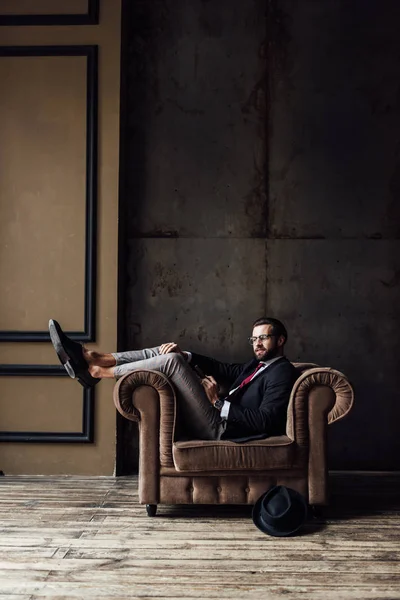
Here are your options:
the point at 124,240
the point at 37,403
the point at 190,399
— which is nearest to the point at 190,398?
the point at 190,399

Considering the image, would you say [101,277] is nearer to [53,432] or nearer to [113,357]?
[113,357]

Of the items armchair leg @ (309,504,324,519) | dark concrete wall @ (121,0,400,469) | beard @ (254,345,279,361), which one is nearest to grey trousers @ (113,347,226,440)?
beard @ (254,345,279,361)

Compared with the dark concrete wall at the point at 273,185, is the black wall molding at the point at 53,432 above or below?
below

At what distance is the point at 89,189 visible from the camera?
4.36 metres

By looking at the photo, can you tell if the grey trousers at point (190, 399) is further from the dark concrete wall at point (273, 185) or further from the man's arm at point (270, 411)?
the dark concrete wall at point (273, 185)

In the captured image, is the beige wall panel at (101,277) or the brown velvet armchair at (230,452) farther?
the beige wall panel at (101,277)

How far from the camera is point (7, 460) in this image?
434 cm

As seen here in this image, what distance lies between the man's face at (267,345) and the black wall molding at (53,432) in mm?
→ 1222

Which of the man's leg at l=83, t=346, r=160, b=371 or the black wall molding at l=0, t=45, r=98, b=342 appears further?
the black wall molding at l=0, t=45, r=98, b=342

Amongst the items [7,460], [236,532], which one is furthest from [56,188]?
[236,532]

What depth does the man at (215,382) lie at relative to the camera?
3.44 m

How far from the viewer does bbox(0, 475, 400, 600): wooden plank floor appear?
2459 mm

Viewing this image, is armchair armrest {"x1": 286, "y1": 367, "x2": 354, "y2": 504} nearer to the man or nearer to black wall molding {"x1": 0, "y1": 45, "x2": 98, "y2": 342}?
the man

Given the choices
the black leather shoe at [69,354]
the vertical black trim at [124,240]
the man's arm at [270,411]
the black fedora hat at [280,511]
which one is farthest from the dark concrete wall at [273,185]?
the black fedora hat at [280,511]
